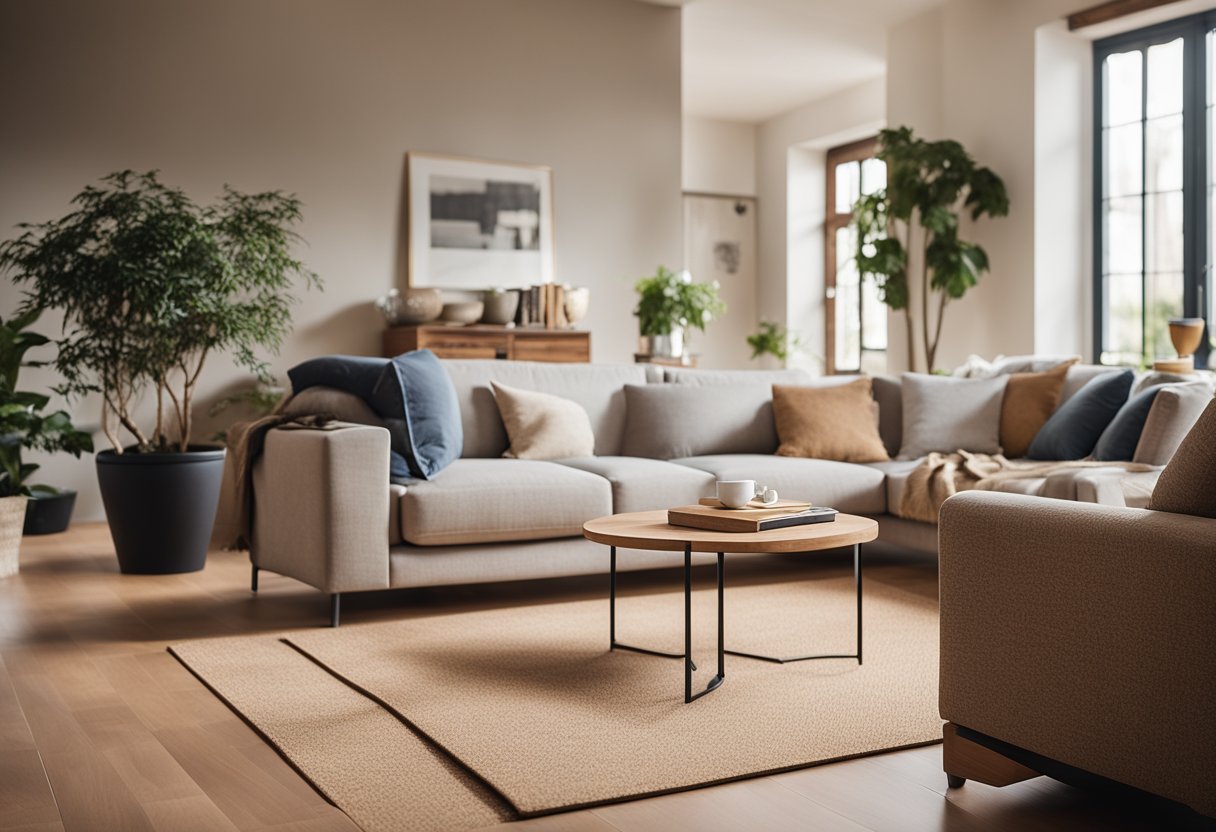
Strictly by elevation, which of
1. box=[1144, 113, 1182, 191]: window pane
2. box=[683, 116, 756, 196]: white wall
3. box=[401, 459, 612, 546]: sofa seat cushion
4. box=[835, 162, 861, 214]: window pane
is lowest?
box=[401, 459, 612, 546]: sofa seat cushion

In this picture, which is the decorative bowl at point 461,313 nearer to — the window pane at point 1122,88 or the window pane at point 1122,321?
the window pane at point 1122,321

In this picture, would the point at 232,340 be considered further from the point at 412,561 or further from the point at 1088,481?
the point at 1088,481

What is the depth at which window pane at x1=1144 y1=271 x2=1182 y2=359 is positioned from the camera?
6492 mm

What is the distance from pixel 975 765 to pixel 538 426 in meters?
2.54

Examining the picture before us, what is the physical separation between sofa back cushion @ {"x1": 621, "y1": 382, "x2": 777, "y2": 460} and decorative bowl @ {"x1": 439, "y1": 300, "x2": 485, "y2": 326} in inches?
72.4

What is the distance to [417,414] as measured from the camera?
3881 mm

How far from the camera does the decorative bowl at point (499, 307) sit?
6441 mm

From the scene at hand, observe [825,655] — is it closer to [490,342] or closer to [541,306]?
[490,342]

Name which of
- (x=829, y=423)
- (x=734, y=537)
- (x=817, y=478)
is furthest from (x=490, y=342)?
(x=734, y=537)

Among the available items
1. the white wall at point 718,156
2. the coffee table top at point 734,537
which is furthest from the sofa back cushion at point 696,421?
the white wall at point 718,156

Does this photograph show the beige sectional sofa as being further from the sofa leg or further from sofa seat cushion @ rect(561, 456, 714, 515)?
the sofa leg

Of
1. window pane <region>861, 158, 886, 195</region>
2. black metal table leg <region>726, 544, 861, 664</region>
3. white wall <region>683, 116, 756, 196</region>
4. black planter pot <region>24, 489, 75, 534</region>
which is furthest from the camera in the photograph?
white wall <region>683, 116, 756, 196</region>

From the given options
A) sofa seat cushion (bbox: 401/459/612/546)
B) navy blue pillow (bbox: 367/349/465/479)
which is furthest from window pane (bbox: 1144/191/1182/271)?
navy blue pillow (bbox: 367/349/465/479)

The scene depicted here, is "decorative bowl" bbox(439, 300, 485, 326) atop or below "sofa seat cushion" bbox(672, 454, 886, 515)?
atop
